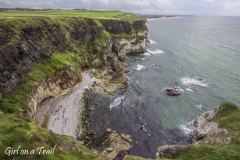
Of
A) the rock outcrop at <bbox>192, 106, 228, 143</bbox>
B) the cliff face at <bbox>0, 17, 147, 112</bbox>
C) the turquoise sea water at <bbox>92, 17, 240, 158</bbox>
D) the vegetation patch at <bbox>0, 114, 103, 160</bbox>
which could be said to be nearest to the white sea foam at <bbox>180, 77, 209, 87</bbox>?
the turquoise sea water at <bbox>92, 17, 240, 158</bbox>

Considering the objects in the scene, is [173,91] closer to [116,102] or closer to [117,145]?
[116,102]

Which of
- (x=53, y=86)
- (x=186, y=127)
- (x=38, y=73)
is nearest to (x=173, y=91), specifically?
(x=186, y=127)

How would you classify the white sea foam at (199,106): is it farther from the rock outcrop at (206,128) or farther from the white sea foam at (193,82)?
the white sea foam at (193,82)

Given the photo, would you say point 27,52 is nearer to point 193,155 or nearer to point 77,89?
point 77,89

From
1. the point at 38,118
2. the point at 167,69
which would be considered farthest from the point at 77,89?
the point at 167,69

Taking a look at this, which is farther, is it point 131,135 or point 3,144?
point 131,135

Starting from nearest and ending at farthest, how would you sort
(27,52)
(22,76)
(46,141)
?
(46,141) < (22,76) < (27,52)
